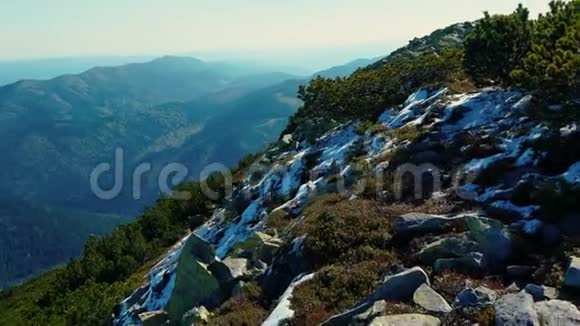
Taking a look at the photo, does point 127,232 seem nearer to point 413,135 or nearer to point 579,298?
point 413,135

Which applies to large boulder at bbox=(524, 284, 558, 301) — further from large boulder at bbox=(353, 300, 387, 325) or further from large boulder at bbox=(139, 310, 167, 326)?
large boulder at bbox=(139, 310, 167, 326)

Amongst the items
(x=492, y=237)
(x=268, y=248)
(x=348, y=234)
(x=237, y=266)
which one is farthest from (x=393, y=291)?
(x=268, y=248)

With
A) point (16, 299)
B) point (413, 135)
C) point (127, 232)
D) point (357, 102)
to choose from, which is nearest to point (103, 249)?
point (127, 232)

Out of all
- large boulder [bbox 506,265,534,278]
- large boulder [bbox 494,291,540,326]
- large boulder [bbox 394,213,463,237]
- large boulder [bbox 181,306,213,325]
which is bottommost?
large boulder [bbox 181,306,213,325]

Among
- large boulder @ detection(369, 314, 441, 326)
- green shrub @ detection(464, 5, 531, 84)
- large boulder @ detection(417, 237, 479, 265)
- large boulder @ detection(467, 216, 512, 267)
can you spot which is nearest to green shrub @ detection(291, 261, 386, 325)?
large boulder @ detection(417, 237, 479, 265)

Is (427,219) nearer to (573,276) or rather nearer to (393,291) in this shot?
(393,291)

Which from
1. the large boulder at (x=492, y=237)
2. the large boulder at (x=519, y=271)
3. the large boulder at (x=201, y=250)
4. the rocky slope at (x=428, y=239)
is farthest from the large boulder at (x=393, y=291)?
the large boulder at (x=201, y=250)

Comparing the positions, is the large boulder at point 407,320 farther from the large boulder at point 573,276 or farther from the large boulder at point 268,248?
the large boulder at point 268,248
